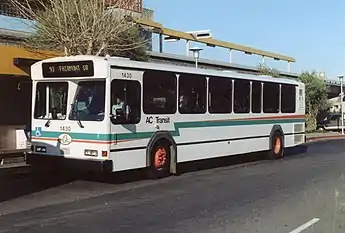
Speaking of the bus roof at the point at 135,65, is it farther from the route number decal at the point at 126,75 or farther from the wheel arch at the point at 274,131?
the wheel arch at the point at 274,131

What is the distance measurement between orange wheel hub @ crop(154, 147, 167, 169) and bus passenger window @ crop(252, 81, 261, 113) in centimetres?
528

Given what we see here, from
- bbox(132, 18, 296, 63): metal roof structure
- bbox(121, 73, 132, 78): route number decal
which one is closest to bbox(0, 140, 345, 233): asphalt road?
bbox(121, 73, 132, 78): route number decal

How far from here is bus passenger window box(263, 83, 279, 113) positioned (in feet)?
66.3

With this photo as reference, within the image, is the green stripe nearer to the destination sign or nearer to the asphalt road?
the asphalt road

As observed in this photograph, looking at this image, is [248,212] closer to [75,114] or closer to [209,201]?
[209,201]

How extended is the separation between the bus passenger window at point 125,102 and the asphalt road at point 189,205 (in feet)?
5.32

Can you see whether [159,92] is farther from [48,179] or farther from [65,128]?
[48,179]

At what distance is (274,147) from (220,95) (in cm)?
454

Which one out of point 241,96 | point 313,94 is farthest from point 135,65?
point 313,94

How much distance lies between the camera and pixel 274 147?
21.1 meters

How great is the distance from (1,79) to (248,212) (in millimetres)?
11351

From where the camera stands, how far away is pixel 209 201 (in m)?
11.4

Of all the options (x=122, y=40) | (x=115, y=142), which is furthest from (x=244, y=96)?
(x=115, y=142)

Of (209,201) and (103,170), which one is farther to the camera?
(103,170)
